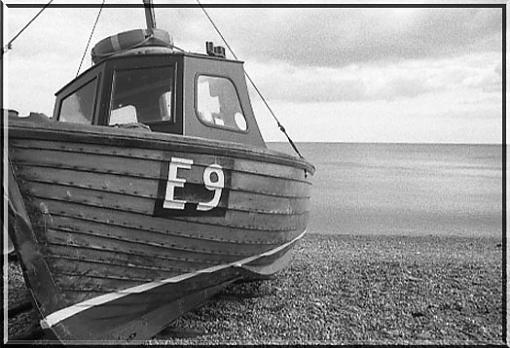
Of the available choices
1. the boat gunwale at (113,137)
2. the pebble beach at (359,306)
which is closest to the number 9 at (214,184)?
the boat gunwale at (113,137)

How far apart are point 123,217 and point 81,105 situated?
7.06ft

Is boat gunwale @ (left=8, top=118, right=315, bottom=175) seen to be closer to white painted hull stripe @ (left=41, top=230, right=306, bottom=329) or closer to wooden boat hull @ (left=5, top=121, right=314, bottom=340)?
wooden boat hull @ (left=5, top=121, right=314, bottom=340)

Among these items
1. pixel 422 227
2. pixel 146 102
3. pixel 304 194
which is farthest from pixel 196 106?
pixel 422 227

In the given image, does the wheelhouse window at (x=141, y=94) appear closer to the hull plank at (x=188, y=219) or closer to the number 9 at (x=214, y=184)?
the number 9 at (x=214, y=184)

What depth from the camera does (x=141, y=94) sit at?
4461 millimetres

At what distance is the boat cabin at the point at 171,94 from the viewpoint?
426 centimetres

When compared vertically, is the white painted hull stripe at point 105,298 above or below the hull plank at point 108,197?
below

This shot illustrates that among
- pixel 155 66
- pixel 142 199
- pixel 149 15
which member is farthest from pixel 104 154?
pixel 149 15

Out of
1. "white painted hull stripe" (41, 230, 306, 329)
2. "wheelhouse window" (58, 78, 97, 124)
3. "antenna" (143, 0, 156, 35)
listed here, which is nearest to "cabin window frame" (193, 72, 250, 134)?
"wheelhouse window" (58, 78, 97, 124)

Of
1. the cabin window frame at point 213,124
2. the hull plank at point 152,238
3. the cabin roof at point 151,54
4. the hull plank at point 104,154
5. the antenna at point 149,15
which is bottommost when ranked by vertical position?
the hull plank at point 152,238

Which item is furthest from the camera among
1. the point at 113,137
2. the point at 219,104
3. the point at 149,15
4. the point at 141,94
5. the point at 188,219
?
the point at 149,15

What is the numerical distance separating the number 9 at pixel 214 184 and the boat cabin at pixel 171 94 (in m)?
0.70

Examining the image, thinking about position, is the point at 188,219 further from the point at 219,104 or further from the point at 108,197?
the point at 219,104

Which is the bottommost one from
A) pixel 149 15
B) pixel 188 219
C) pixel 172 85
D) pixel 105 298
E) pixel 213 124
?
pixel 105 298
